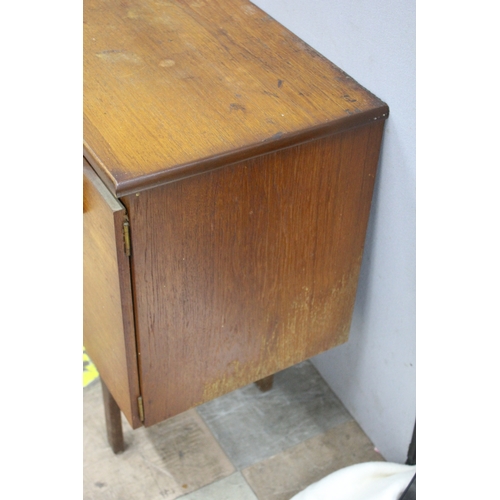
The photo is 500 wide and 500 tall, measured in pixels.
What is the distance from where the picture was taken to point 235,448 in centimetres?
139

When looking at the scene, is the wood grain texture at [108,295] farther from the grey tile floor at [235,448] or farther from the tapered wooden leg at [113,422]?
the grey tile floor at [235,448]

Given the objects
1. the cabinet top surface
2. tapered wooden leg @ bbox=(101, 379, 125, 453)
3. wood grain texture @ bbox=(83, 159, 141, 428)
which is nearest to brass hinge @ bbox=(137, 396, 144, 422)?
wood grain texture @ bbox=(83, 159, 141, 428)

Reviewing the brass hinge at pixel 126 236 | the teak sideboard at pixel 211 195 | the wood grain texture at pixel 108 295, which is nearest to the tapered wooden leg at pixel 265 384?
the teak sideboard at pixel 211 195

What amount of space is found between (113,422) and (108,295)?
1.42ft

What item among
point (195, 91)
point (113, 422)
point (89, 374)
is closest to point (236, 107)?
point (195, 91)

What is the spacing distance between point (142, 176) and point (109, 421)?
2.20ft

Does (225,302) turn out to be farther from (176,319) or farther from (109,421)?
(109,421)

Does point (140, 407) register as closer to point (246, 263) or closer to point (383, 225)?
point (246, 263)

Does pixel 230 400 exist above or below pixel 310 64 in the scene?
below

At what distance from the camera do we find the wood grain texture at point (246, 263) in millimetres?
900
